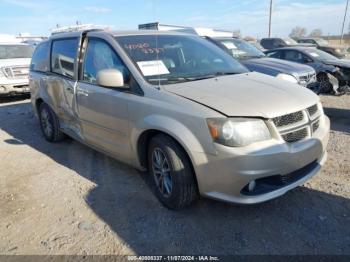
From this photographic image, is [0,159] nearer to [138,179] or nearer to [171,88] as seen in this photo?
[138,179]

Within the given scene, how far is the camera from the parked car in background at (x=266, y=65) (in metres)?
7.54

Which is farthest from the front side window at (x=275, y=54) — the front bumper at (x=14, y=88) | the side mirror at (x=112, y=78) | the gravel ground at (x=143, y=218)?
the side mirror at (x=112, y=78)

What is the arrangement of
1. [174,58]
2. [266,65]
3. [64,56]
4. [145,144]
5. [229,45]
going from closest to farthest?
[145,144], [174,58], [64,56], [266,65], [229,45]

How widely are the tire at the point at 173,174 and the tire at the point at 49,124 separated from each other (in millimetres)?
2639

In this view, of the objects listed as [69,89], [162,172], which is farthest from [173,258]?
[69,89]

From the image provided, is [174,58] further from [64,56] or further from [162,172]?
[64,56]

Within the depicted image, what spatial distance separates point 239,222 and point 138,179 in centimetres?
149

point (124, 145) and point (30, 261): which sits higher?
point (124, 145)

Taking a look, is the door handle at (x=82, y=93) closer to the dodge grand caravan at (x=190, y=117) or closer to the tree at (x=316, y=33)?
the dodge grand caravan at (x=190, y=117)

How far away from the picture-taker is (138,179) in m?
4.10

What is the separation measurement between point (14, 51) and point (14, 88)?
190cm

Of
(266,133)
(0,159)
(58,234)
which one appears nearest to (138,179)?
(58,234)

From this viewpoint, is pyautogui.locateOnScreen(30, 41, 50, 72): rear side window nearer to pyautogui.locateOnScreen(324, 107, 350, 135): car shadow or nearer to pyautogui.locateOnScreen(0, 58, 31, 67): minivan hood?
pyautogui.locateOnScreen(0, 58, 31, 67): minivan hood

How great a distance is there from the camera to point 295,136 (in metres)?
2.94
